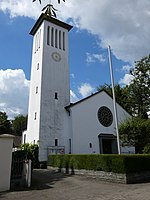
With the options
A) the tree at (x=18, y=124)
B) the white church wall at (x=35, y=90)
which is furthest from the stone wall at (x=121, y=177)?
the tree at (x=18, y=124)

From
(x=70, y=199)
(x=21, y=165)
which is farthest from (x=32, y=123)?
(x=70, y=199)

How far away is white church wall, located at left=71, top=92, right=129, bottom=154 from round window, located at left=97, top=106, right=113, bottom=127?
1.77ft

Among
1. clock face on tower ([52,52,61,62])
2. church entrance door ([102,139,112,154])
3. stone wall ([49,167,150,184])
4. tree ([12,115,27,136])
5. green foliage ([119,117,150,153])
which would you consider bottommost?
stone wall ([49,167,150,184])

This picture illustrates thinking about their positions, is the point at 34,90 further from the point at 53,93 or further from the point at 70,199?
the point at 70,199

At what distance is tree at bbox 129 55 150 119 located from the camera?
31.5 m

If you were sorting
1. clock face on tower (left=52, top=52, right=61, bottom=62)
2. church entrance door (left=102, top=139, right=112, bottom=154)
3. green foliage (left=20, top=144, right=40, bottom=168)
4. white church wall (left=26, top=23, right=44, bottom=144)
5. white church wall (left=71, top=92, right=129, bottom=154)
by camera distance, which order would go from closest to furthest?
1. green foliage (left=20, top=144, right=40, bottom=168)
2. white church wall (left=71, top=92, right=129, bottom=154)
3. white church wall (left=26, top=23, right=44, bottom=144)
4. church entrance door (left=102, top=139, right=112, bottom=154)
5. clock face on tower (left=52, top=52, right=61, bottom=62)

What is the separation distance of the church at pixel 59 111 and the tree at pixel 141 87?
2.69m

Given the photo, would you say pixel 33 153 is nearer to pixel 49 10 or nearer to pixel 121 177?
pixel 121 177

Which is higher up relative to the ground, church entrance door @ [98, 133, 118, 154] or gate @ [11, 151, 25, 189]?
church entrance door @ [98, 133, 118, 154]

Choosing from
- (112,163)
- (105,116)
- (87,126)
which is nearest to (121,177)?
(112,163)

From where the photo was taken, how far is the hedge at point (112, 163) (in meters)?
13.9

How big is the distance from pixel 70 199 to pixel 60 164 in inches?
458

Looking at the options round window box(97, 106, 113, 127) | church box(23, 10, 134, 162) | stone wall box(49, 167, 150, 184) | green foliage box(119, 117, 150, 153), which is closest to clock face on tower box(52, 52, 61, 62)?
church box(23, 10, 134, 162)

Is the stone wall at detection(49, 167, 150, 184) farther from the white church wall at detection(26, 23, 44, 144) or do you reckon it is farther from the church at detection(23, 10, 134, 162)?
the white church wall at detection(26, 23, 44, 144)
